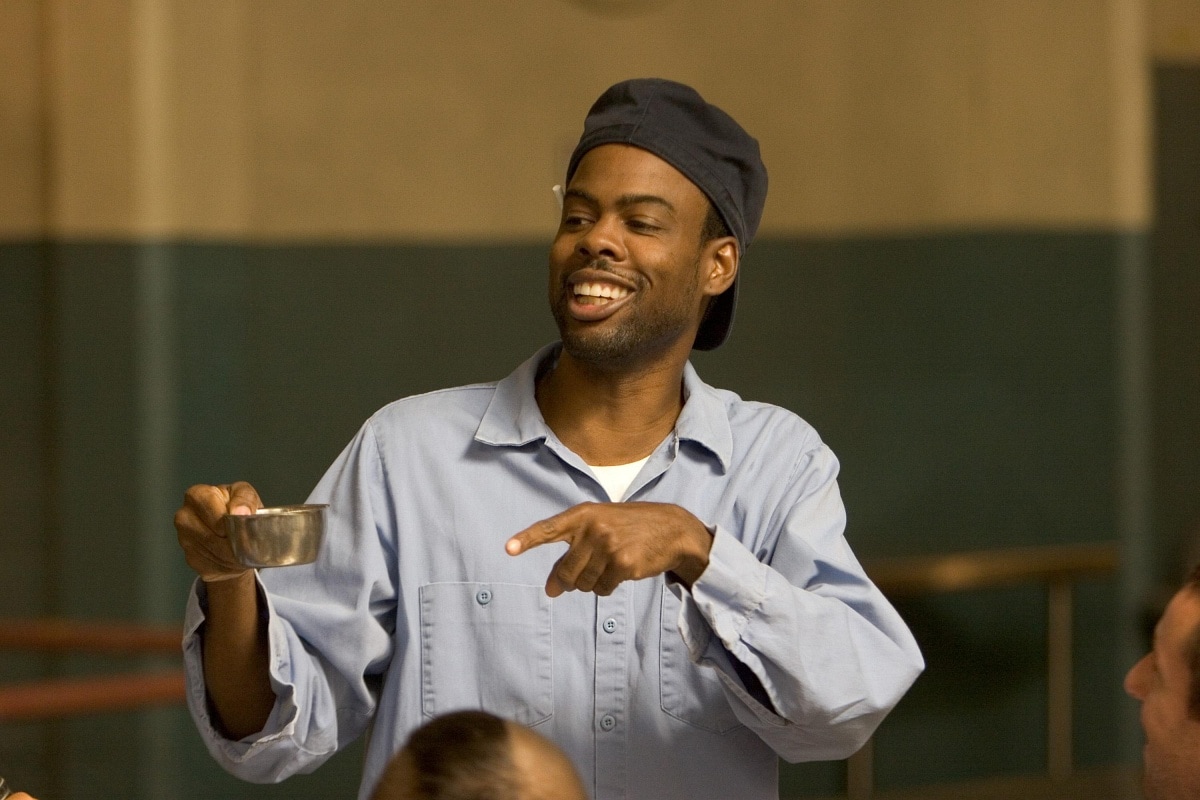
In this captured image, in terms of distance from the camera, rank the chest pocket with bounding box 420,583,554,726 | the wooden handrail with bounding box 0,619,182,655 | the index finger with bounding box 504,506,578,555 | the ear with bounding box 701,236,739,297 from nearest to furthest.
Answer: the index finger with bounding box 504,506,578,555 → the chest pocket with bounding box 420,583,554,726 → the ear with bounding box 701,236,739,297 → the wooden handrail with bounding box 0,619,182,655

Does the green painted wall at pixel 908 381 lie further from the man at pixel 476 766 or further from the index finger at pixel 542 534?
the man at pixel 476 766

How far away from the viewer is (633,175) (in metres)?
2.09

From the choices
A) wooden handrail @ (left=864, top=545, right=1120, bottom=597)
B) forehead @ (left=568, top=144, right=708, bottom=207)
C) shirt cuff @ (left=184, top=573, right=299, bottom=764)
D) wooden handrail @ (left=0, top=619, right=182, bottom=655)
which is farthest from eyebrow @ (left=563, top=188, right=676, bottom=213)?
wooden handrail @ (left=864, top=545, right=1120, bottom=597)

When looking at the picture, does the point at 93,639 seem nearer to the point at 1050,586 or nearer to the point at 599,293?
the point at 599,293

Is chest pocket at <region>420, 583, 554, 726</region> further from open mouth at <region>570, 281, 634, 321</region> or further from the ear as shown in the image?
the ear

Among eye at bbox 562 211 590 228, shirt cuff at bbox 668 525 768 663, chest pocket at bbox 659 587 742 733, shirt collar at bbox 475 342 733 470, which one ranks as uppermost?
eye at bbox 562 211 590 228

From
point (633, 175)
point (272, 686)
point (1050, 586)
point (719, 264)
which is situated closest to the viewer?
point (272, 686)

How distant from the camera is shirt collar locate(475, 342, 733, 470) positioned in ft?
6.89

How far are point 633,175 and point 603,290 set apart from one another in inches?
6.7

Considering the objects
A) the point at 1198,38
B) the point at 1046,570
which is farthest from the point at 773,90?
the point at 1046,570

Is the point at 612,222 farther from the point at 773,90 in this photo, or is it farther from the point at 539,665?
the point at 773,90

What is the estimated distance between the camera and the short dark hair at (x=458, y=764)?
146 centimetres

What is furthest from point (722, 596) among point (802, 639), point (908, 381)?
point (908, 381)

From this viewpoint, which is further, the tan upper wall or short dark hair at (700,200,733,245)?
the tan upper wall
